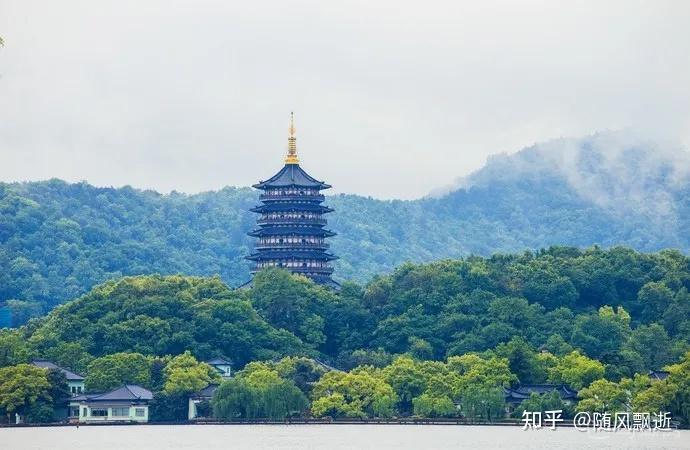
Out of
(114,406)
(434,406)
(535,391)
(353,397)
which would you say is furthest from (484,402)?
(114,406)

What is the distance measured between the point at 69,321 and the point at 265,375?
14.6 metres

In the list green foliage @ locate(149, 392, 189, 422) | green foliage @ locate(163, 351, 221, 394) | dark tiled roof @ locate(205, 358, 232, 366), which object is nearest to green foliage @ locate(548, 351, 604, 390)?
green foliage @ locate(163, 351, 221, 394)

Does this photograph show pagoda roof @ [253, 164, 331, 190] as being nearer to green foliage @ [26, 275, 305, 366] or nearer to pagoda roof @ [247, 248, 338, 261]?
pagoda roof @ [247, 248, 338, 261]

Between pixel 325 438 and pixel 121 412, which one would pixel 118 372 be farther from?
pixel 325 438

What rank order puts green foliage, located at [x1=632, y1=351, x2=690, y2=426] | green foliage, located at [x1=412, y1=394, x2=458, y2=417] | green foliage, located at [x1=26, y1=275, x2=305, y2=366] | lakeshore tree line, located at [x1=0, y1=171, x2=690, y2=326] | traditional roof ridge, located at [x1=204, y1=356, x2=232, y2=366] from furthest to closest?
lakeshore tree line, located at [x1=0, y1=171, x2=690, y2=326], green foliage, located at [x1=26, y1=275, x2=305, y2=366], traditional roof ridge, located at [x1=204, y1=356, x2=232, y2=366], green foliage, located at [x1=412, y1=394, x2=458, y2=417], green foliage, located at [x1=632, y1=351, x2=690, y2=426]

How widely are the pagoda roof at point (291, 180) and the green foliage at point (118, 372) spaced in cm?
2381

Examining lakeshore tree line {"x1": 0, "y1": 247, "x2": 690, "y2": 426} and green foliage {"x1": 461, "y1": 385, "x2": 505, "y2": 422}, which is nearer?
green foliage {"x1": 461, "y1": 385, "x2": 505, "y2": 422}

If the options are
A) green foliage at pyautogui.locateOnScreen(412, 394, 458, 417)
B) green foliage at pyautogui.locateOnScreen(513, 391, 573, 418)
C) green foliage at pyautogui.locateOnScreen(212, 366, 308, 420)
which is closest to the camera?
green foliage at pyautogui.locateOnScreen(513, 391, 573, 418)

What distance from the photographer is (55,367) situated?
87.0m

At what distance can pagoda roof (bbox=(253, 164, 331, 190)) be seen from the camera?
108562 mm

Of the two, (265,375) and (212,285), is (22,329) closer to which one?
(212,285)

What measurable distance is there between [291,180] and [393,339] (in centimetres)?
1668

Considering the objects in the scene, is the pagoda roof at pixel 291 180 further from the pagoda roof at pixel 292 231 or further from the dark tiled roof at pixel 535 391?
the dark tiled roof at pixel 535 391

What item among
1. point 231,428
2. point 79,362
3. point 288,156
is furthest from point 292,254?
point 231,428
